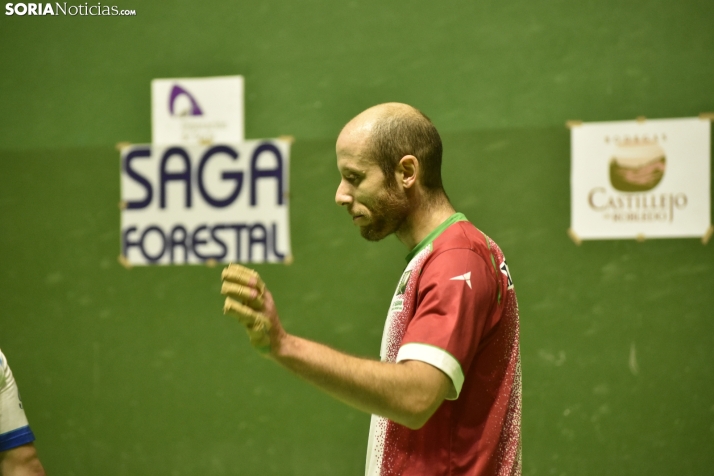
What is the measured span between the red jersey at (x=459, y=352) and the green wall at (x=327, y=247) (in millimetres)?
1169

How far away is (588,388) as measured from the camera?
8.61ft

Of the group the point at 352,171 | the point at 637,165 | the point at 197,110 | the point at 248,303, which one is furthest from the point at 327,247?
the point at 248,303

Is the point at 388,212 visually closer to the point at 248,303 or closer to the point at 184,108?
the point at 248,303

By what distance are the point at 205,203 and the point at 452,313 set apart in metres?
1.76

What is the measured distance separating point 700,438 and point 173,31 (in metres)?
2.35

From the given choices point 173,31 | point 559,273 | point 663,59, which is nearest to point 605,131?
point 663,59

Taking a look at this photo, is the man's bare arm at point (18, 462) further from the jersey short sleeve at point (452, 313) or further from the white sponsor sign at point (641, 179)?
the white sponsor sign at point (641, 179)

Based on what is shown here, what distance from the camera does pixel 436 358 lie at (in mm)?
1326

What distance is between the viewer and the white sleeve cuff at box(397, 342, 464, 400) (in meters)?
1.33

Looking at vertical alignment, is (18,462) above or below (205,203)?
below

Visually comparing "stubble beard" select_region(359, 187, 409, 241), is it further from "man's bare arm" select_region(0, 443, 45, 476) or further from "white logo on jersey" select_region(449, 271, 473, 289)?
"man's bare arm" select_region(0, 443, 45, 476)

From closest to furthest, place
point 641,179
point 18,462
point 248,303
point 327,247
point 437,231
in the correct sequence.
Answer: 1. point 248,303
2. point 437,231
3. point 18,462
4. point 641,179
5. point 327,247

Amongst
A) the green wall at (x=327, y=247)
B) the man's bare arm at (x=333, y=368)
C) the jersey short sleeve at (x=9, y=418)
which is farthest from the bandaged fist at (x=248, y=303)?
the green wall at (x=327, y=247)

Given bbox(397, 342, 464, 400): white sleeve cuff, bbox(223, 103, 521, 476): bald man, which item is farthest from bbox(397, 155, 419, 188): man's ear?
bbox(397, 342, 464, 400): white sleeve cuff
